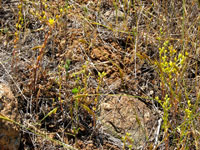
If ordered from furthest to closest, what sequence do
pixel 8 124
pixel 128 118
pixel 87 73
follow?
pixel 87 73 < pixel 128 118 < pixel 8 124

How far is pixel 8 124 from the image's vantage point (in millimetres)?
1617

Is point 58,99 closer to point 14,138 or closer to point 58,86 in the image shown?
point 58,86

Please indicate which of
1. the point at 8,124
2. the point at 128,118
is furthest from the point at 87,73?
the point at 8,124

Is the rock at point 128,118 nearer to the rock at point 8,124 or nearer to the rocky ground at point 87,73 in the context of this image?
the rocky ground at point 87,73

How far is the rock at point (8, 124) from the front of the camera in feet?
5.22

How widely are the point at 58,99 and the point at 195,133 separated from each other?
3.30 feet

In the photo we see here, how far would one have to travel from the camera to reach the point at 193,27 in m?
2.29

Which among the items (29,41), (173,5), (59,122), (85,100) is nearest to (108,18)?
(173,5)

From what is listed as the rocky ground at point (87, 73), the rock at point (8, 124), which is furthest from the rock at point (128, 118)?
the rock at point (8, 124)

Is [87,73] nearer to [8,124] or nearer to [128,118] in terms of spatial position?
[128,118]

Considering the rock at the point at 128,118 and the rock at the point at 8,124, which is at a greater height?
the rock at the point at 8,124

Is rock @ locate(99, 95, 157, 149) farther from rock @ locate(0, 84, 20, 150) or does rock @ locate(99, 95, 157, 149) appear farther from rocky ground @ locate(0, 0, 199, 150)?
rock @ locate(0, 84, 20, 150)

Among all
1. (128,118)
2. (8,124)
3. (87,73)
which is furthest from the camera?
(87,73)

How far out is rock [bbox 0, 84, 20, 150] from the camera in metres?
1.59
